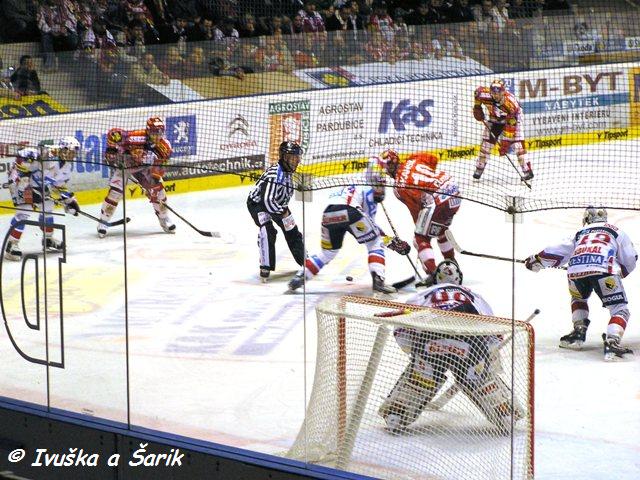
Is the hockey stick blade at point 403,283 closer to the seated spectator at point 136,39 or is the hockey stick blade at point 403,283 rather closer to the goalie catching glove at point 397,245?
the goalie catching glove at point 397,245

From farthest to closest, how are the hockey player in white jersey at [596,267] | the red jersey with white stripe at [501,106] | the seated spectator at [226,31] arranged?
the seated spectator at [226,31], the red jersey with white stripe at [501,106], the hockey player in white jersey at [596,267]

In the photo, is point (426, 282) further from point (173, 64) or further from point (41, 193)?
point (173, 64)

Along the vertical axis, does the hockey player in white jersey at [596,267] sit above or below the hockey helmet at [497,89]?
below

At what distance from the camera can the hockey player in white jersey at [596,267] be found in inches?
245

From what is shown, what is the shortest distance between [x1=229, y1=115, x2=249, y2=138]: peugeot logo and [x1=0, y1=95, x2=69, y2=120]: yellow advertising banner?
1462mm

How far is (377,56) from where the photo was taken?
12578 mm

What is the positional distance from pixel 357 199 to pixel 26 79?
14.1 feet

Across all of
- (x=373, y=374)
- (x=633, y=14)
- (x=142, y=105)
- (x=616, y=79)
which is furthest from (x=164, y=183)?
(x=633, y=14)

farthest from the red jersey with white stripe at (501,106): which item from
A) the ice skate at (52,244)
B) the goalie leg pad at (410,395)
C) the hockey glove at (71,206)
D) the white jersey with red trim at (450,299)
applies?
the goalie leg pad at (410,395)

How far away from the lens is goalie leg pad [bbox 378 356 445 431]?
4168 mm

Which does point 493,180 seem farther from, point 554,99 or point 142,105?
point 142,105

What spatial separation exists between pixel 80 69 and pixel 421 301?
6.95m

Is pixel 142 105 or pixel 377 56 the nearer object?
pixel 142 105

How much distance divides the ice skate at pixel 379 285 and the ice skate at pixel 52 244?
3.34 metres
